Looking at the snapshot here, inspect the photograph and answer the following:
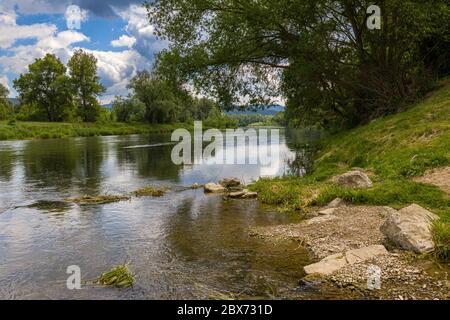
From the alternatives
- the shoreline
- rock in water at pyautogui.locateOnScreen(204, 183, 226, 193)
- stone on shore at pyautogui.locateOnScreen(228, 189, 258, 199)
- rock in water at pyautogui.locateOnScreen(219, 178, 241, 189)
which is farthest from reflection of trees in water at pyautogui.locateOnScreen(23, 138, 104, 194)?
the shoreline

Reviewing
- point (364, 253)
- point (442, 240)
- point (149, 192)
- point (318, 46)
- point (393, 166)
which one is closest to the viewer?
point (442, 240)

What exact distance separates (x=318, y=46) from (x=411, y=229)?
19.9 m

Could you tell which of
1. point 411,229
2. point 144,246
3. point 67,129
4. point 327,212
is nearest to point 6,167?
point 144,246

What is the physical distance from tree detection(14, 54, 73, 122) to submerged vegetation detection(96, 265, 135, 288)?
3852 inches

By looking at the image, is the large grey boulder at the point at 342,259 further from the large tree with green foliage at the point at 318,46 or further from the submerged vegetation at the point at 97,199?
the large tree with green foliage at the point at 318,46

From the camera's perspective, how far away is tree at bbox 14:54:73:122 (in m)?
98.5

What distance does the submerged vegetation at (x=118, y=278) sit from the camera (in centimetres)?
856

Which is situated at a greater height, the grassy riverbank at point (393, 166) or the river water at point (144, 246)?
→ the grassy riverbank at point (393, 166)

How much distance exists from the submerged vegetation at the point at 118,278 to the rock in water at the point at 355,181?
9575 mm

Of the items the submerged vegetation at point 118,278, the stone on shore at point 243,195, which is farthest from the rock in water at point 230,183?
the submerged vegetation at point 118,278

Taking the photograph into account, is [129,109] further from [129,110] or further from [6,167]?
[6,167]

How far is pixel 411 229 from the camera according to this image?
9398 mm

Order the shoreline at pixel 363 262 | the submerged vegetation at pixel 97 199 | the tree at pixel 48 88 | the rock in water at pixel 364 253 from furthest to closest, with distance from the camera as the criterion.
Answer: the tree at pixel 48 88 < the submerged vegetation at pixel 97 199 < the rock in water at pixel 364 253 < the shoreline at pixel 363 262
